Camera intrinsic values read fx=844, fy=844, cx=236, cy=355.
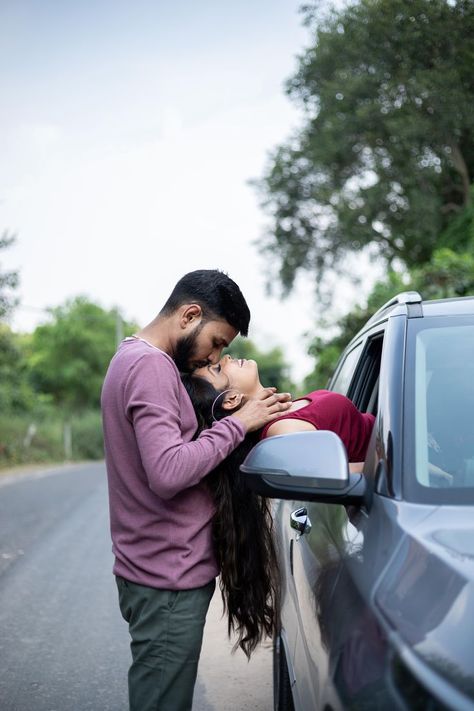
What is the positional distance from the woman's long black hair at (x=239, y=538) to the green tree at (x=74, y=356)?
159ft

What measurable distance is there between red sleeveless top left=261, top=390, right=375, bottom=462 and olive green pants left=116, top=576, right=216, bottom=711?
0.53 meters

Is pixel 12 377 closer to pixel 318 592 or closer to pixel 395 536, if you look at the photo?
pixel 318 592

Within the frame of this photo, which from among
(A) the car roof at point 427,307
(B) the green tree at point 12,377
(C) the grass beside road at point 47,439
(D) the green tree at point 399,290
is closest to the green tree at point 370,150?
(D) the green tree at point 399,290

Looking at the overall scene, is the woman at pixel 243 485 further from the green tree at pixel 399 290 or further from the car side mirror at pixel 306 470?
the green tree at pixel 399 290

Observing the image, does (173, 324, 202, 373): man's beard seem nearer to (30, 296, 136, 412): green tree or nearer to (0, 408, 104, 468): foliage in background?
(0, 408, 104, 468): foliage in background

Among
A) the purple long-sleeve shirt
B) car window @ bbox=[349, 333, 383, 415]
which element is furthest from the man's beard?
car window @ bbox=[349, 333, 383, 415]

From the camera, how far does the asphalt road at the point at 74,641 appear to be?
14.5 feet

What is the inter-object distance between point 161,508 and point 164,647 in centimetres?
36

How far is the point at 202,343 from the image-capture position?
2.46m

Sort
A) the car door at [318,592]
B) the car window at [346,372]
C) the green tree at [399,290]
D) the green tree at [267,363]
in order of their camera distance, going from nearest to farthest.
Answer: the car door at [318,592] → the car window at [346,372] → the green tree at [399,290] → the green tree at [267,363]

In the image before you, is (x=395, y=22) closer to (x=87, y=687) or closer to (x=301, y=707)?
(x=87, y=687)

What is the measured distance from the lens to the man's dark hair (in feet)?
8.09

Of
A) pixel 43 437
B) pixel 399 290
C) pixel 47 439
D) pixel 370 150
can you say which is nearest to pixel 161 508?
pixel 399 290

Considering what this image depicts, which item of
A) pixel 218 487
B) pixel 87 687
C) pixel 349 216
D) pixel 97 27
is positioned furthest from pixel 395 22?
pixel 218 487
